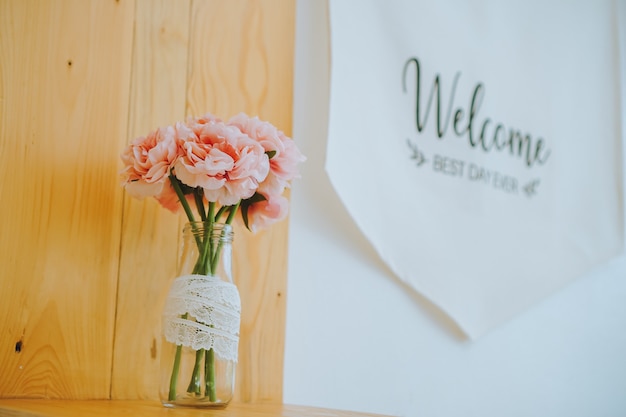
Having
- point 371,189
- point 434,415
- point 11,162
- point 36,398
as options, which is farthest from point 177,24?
point 434,415

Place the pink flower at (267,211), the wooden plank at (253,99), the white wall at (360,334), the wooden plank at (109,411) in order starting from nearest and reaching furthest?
1. the wooden plank at (109,411)
2. the pink flower at (267,211)
3. the wooden plank at (253,99)
4. the white wall at (360,334)

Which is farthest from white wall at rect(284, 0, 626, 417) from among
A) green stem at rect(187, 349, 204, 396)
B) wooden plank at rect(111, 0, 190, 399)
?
green stem at rect(187, 349, 204, 396)

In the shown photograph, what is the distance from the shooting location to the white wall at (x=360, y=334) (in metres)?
1.38

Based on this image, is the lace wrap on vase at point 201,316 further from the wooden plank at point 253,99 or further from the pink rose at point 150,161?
the wooden plank at point 253,99

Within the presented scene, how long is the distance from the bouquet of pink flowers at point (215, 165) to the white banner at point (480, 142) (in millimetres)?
354

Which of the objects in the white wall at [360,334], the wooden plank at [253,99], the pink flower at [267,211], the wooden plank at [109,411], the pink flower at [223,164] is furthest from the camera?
the white wall at [360,334]

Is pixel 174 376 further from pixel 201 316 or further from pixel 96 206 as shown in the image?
pixel 96 206

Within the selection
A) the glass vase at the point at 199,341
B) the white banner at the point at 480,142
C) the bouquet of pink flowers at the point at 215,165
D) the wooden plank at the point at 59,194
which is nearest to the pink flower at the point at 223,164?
the bouquet of pink flowers at the point at 215,165

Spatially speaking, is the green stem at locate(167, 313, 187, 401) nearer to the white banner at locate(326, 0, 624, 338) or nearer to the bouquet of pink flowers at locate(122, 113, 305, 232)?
the bouquet of pink flowers at locate(122, 113, 305, 232)

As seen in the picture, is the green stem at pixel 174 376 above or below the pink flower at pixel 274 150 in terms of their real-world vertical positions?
below

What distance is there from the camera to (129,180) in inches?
39.8

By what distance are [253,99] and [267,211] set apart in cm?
33

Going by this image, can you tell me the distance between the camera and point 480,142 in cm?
171

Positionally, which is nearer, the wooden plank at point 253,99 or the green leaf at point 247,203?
the green leaf at point 247,203
